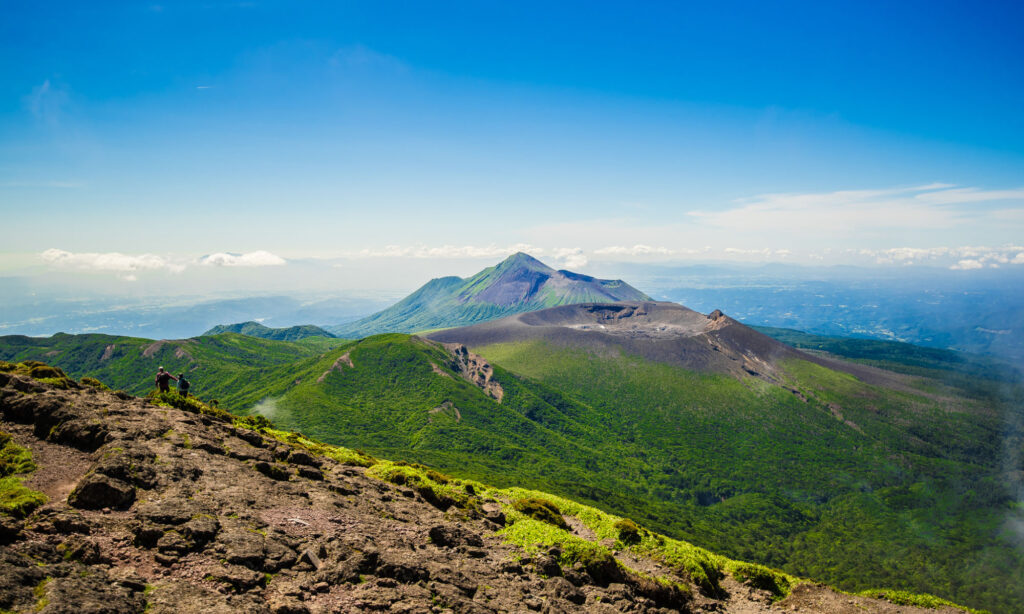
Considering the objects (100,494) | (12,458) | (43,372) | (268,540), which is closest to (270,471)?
(268,540)

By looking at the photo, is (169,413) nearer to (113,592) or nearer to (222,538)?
(222,538)

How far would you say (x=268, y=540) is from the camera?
1712 cm

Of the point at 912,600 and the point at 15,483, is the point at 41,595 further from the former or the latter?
the point at 912,600

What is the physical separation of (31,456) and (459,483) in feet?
78.2

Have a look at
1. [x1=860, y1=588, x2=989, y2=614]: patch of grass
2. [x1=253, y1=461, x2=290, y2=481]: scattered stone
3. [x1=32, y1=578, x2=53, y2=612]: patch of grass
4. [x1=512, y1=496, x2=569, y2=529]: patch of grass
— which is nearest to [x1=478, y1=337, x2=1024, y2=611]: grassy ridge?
[x1=860, y1=588, x2=989, y2=614]: patch of grass

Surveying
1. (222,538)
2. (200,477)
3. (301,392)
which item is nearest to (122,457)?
(200,477)

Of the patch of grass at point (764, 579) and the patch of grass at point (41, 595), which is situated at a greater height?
the patch of grass at point (41, 595)

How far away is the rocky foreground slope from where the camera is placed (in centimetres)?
1362

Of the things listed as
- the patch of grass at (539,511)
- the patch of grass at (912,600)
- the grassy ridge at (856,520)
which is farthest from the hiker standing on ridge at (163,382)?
the grassy ridge at (856,520)

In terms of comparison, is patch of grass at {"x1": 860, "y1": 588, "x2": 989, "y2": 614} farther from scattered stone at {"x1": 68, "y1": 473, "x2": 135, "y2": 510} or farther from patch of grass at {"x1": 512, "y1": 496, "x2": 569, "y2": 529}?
scattered stone at {"x1": 68, "y1": 473, "x2": 135, "y2": 510}

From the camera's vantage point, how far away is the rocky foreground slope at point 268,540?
1362 cm

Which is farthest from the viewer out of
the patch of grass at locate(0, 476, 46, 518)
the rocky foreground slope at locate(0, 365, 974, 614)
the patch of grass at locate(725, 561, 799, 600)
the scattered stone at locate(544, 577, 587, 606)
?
the patch of grass at locate(725, 561, 799, 600)

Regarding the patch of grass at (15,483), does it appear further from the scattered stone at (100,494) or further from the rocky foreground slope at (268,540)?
the scattered stone at (100,494)

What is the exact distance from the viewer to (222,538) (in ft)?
53.9
